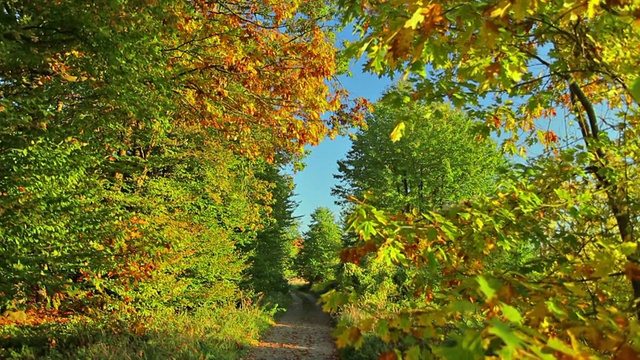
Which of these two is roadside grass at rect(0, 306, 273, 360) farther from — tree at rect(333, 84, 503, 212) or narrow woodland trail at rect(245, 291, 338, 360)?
tree at rect(333, 84, 503, 212)

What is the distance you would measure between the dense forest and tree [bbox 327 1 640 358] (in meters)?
0.02

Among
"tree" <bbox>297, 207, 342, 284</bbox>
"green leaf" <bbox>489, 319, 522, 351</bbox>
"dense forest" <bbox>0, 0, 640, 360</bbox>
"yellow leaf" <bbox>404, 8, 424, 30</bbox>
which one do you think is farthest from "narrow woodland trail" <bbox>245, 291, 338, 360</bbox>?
"yellow leaf" <bbox>404, 8, 424, 30</bbox>

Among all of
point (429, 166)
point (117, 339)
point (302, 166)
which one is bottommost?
point (117, 339)

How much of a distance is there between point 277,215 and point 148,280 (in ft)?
55.7

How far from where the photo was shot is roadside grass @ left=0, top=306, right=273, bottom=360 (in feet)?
23.5

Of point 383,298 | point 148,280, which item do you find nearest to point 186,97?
point 148,280

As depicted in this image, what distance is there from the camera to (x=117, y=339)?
7934 millimetres

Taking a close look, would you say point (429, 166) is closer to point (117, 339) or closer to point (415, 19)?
point (117, 339)

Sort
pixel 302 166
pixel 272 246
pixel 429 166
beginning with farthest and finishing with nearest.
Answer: pixel 272 246, pixel 429 166, pixel 302 166

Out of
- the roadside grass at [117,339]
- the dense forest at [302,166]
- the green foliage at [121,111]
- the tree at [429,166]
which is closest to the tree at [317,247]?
the tree at [429,166]

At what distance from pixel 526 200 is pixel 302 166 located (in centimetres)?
1021

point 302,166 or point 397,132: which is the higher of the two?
point 302,166

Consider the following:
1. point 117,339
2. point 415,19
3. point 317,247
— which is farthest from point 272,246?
point 415,19

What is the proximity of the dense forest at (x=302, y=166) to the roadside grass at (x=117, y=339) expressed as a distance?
0.21ft
